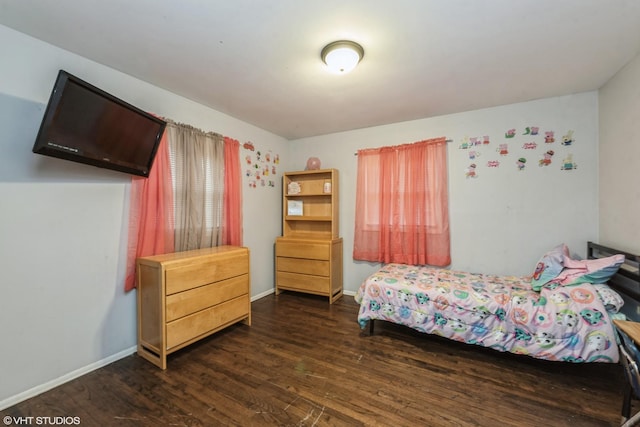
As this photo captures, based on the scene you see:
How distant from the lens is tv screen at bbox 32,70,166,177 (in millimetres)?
1523

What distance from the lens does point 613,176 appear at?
226 centimetres

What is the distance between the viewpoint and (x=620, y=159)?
7.09ft

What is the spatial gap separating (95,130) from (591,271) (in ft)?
12.3

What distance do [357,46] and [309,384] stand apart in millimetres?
2393

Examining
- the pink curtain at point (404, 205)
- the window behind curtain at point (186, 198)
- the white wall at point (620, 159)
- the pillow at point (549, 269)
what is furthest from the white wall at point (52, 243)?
the white wall at point (620, 159)

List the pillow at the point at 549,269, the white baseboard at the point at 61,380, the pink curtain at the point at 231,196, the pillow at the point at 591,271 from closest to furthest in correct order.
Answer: the white baseboard at the point at 61,380
the pillow at the point at 591,271
the pillow at the point at 549,269
the pink curtain at the point at 231,196

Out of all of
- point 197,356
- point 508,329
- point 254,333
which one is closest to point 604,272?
point 508,329

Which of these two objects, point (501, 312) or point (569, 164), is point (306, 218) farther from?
point (569, 164)

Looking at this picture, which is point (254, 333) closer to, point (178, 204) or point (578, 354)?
point (178, 204)

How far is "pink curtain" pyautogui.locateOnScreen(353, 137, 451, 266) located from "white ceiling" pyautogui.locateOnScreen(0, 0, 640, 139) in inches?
30.1

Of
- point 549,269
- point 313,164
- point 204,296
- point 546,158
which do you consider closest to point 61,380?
point 204,296

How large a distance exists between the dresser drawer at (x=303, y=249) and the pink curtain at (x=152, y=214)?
4.85 feet

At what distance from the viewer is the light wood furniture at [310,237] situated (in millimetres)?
3414

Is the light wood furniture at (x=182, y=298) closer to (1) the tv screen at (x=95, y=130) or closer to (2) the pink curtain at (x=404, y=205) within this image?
(1) the tv screen at (x=95, y=130)
